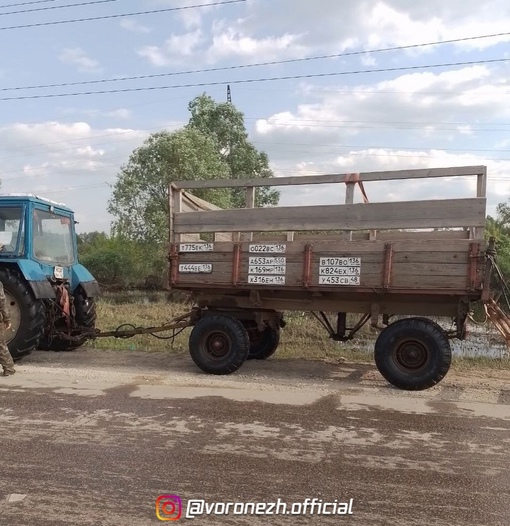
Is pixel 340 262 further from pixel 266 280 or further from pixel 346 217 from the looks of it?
pixel 266 280

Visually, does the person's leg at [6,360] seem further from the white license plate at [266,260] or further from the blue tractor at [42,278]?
the white license plate at [266,260]

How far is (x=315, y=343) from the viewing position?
39.0ft

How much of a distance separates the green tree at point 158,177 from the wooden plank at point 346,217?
15.7 meters

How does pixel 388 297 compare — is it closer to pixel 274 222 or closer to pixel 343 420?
pixel 274 222

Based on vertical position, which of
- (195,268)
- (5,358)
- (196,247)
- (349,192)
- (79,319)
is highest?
(349,192)

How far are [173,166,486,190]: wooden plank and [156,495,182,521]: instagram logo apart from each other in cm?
485

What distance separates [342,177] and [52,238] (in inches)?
197

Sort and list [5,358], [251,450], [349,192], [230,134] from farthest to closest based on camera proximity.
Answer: [230,134] < [5,358] < [349,192] < [251,450]

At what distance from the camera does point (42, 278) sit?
28.9 feet

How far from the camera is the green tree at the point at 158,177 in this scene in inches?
961

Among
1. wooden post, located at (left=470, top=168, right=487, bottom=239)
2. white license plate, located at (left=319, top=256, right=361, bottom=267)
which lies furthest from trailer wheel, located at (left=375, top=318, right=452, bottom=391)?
wooden post, located at (left=470, top=168, right=487, bottom=239)

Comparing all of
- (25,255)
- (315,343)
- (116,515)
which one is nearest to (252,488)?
(116,515)

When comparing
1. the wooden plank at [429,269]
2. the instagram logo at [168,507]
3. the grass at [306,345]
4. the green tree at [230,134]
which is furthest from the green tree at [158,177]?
the instagram logo at [168,507]

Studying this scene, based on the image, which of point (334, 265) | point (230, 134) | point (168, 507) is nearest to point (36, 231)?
point (334, 265)
